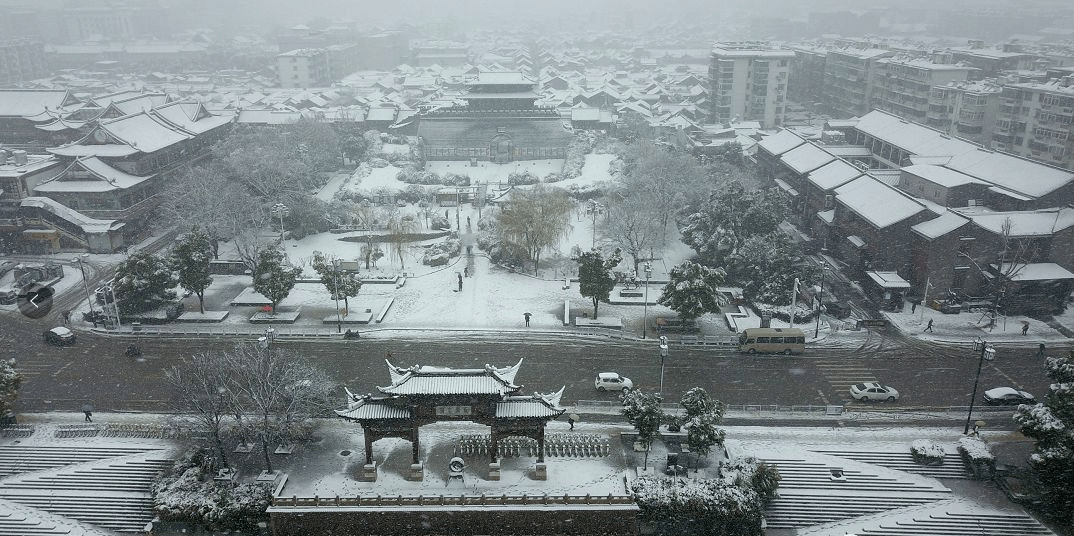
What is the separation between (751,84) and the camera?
324 ft

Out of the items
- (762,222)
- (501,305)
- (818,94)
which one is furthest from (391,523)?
(818,94)

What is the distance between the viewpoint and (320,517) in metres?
27.9

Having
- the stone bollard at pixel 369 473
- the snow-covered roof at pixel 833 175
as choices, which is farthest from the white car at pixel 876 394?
the snow-covered roof at pixel 833 175

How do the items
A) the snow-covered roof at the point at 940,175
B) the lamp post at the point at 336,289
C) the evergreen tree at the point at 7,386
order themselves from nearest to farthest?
1. the evergreen tree at the point at 7,386
2. the lamp post at the point at 336,289
3. the snow-covered roof at the point at 940,175

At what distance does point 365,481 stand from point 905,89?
90.1m

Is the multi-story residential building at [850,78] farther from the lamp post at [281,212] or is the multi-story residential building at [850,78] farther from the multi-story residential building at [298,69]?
the multi-story residential building at [298,69]

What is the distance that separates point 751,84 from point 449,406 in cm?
8359

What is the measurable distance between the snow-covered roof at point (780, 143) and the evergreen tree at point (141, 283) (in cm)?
5355

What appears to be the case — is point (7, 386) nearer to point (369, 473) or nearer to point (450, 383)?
point (369, 473)

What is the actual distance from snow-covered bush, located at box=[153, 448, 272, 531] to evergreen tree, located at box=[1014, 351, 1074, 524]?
102ft

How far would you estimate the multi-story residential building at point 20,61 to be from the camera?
437ft

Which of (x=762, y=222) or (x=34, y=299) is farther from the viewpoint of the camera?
(x=762, y=222)

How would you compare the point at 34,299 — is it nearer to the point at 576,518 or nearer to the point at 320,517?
the point at 320,517

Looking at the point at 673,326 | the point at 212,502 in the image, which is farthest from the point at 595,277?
the point at 212,502
